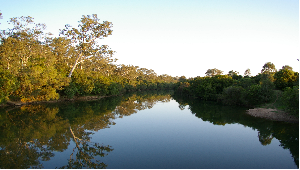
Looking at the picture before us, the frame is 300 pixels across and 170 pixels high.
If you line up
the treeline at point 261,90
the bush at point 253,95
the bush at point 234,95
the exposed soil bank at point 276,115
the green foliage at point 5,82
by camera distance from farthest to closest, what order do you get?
1. the bush at point 234,95
2. the bush at point 253,95
3. the green foliage at point 5,82
4. the exposed soil bank at point 276,115
5. the treeline at point 261,90

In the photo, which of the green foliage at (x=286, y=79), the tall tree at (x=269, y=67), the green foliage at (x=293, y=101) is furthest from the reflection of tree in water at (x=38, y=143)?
the tall tree at (x=269, y=67)

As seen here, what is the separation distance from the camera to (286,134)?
45.8 feet

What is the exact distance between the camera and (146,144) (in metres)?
12.1

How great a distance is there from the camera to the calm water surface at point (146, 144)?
924 cm

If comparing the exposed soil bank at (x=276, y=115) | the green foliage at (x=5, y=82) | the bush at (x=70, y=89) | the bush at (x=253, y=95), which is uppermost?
the bush at (x=70, y=89)

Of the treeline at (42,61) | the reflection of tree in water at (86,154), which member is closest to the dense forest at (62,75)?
the treeline at (42,61)

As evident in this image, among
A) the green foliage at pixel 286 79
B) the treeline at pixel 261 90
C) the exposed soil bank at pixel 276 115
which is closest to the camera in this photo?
the treeline at pixel 261 90

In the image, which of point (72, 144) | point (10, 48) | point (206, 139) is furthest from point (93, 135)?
point (10, 48)

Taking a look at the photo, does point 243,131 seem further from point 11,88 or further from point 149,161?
point 11,88

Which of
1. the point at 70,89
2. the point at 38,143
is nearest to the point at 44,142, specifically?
the point at 38,143

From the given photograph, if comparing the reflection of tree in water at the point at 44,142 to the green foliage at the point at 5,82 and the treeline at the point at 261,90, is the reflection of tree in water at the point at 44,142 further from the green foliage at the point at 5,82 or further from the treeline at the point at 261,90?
the treeline at the point at 261,90

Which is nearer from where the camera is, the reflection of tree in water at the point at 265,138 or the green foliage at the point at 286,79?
the reflection of tree in water at the point at 265,138

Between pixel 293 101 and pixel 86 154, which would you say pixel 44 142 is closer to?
pixel 86 154

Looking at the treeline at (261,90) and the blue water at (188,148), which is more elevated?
the treeline at (261,90)
